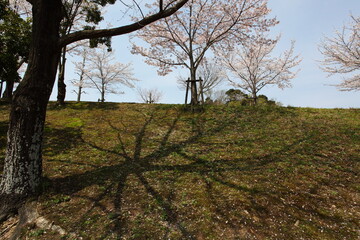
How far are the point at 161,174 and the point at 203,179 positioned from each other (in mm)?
1382

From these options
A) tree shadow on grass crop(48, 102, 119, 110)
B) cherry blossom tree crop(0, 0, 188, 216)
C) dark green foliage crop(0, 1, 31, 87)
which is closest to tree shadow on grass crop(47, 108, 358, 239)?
cherry blossom tree crop(0, 0, 188, 216)

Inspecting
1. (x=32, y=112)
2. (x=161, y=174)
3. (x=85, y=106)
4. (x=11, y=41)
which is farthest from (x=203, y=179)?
(x=11, y=41)

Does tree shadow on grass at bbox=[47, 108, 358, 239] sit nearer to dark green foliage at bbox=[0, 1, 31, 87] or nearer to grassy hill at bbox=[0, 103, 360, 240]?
grassy hill at bbox=[0, 103, 360, 240]

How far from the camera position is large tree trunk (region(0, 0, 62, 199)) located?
4.92m

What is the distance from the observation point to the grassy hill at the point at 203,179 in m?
4.05

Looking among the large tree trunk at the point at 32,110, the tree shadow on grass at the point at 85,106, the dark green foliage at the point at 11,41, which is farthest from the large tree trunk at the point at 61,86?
the large tree trunk at the point at 32,110

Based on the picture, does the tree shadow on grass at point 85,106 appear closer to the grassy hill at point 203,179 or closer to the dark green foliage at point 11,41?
the grassy hill at point 203,179

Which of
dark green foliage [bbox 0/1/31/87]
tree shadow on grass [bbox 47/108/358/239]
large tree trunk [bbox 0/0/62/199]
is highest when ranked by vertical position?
dark green foliage [bbox 0/1/31/87]

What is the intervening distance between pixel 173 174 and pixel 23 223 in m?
3.87

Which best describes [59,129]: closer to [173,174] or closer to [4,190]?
[4,190]

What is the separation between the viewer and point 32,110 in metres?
4.98

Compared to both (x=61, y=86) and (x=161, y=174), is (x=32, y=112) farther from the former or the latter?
(x=61, y=86)

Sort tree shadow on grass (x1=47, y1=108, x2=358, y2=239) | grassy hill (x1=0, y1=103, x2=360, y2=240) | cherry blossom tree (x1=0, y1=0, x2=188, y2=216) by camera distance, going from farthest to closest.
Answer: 1. cherry blossom tree (x1=0, y1=0, x2=188, y2=216)
2. tree shadow on grass (x1=47, y1=108, x2=358, y2=239)
3. grassy hill (x1=0, y1=103, x2=360, y2=240)

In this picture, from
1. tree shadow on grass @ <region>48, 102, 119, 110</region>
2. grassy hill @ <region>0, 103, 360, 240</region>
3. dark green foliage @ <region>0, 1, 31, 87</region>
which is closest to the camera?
grassy hill @ <region>0, 103, 360, 240</region>
